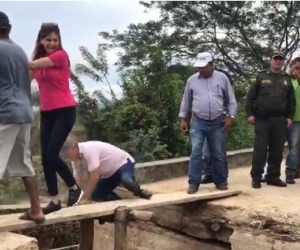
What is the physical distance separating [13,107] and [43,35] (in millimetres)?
924

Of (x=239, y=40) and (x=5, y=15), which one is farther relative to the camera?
(x=239, y=40)

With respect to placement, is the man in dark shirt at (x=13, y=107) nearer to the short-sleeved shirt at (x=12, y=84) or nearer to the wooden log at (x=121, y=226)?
the short-sleeved shirt at (x=12, y=84)

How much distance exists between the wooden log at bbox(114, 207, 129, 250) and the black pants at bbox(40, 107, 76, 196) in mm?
642

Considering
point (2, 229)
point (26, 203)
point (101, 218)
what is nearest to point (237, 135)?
point (26, 203)

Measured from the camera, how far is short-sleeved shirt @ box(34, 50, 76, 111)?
534cm

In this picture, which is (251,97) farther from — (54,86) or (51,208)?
(51,208)

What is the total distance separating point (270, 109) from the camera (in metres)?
7.06

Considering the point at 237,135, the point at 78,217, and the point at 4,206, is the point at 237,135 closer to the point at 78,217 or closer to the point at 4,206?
the point at 4,206

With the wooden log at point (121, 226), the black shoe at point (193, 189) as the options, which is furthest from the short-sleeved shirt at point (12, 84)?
the black shoe at point (193, 189)

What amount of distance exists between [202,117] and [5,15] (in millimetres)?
2852

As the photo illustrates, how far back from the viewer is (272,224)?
6.28 meters

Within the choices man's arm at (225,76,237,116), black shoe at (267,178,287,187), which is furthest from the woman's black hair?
black shoe at (267,178,287,187)

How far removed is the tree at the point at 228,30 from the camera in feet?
65.8

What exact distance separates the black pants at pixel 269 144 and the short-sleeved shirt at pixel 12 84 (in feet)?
10.8
